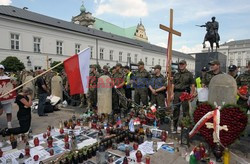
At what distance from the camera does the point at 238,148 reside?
411cm

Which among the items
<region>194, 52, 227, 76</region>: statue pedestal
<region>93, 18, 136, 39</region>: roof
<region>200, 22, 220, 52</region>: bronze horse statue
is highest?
<region>93, 18, 136, 39</region>: roof

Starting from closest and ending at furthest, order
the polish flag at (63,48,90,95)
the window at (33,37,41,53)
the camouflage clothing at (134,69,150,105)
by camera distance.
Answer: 1. the polish flag at (63,48,90,95)
2. the camouflage clothing at (134,69,150,105)
3. the window at (33,37,41,53)

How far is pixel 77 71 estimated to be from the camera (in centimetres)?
467

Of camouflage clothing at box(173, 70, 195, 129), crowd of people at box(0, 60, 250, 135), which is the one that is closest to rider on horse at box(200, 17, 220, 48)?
crowd of people at box(0, 60, 250, 135)

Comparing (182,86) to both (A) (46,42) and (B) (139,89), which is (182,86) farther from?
(A) (46,42)

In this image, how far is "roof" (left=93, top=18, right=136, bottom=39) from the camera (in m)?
65.8

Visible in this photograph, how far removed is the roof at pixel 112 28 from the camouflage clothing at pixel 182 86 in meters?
61.0

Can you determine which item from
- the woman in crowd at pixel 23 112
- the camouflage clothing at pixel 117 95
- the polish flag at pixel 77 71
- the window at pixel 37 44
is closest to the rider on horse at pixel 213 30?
the camouflage clothing at pixel 117 95

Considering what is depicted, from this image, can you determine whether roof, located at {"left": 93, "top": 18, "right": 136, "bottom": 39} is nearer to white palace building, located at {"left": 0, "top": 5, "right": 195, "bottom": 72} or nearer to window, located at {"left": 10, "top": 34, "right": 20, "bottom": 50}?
white palace building, located at {"left": 0, "top": 5, "right": 195, "bottom": 72}

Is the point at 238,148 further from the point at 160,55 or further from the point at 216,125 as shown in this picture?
the point at 160,55

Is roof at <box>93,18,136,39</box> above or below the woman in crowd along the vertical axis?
above

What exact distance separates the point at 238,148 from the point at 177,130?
4.95ft

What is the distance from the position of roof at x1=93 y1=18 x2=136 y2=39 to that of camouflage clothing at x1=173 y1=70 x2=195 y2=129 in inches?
2401

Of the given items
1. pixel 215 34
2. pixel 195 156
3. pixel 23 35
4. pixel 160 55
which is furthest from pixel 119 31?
pixel 195 156
